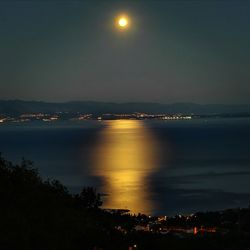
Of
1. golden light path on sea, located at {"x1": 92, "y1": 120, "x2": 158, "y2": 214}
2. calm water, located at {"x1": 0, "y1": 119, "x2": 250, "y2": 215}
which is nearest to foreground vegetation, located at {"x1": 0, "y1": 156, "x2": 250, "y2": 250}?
golden light path on sea, located at {"x1": 92, "y1": 120, "x2": 158, "y2": 214}

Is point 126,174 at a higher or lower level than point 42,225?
higher

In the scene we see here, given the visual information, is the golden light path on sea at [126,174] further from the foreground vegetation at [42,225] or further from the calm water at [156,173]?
the foreground vegetation at [42,225]

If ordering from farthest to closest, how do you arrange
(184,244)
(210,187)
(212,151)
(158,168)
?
(212,151)
(158,168)
(210,187)
(184,244)

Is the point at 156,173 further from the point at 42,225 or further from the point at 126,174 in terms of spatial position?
the point at 42,225

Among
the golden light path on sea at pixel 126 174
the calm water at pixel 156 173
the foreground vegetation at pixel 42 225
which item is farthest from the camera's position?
the calm water at pixel 156 173

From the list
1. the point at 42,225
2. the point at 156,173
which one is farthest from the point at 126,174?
the point at 42,225

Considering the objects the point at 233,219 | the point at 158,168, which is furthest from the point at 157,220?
the point at 158,168

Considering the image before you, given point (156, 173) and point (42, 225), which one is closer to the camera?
point (42, 225)

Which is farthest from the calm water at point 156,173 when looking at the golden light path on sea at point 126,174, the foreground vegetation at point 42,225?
the foreground vegetation at point 42,225

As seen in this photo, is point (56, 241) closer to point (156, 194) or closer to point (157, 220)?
point (157, 220)

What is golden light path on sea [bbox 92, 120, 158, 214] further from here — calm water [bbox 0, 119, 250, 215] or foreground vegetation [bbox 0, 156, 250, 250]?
foreground vegetation [bbox 0, 156, 250, 250]

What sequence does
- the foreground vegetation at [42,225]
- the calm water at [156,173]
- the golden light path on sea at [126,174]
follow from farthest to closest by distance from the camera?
the calm water at [156,173] < the golden light path on sea at [126,174] < the foreground vegetation at [42,225]
